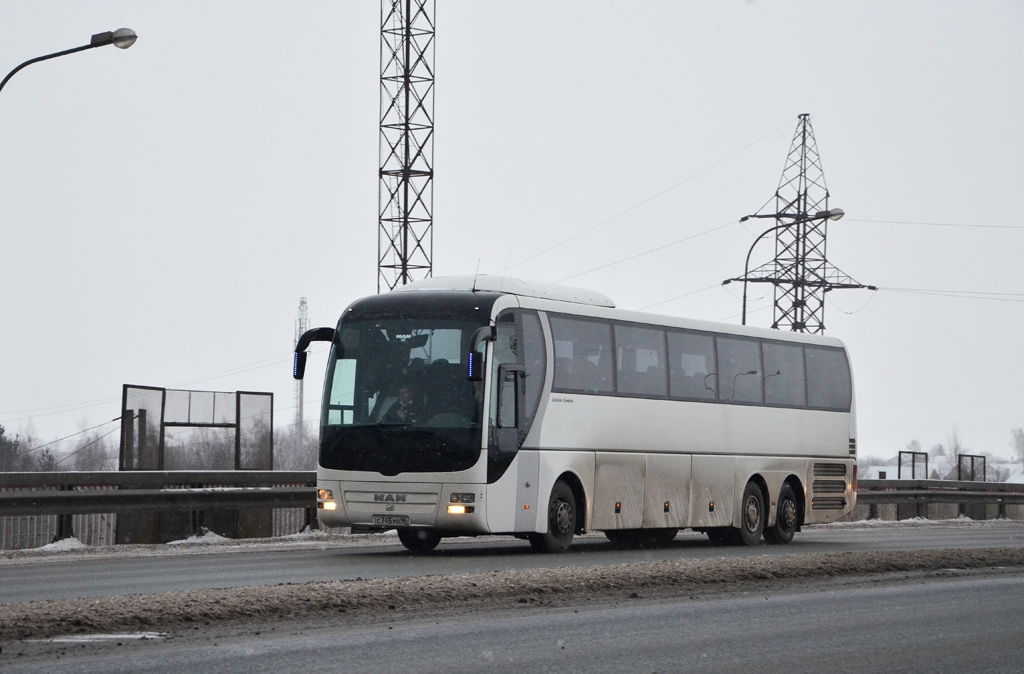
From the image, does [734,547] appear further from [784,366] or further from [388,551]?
[388,551]

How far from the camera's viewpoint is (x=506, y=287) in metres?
19.2

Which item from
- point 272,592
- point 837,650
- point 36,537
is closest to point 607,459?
point 36,537

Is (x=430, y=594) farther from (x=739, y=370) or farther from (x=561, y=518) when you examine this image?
(x=739, y=370)

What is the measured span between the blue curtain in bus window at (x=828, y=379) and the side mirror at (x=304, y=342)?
30.1 ft

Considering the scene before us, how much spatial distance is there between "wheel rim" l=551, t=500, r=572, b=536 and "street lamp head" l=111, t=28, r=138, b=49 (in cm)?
898

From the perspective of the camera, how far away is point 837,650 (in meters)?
9.18

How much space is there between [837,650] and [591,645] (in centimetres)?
155

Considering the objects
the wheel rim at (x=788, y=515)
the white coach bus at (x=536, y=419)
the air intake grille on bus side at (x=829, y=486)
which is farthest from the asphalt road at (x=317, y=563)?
the air intake grille on bus side at (x=829, y=486)

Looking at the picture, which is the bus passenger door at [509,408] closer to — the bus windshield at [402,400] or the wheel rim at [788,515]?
the bus windshield at [402,400]

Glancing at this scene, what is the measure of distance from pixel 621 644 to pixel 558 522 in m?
9.82

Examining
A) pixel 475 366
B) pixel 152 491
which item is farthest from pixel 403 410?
pixel 152 491

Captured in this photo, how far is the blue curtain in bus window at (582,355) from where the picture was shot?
19.3 meters

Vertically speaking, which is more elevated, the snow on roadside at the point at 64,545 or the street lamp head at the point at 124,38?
the street lamp head at the point at 124,38

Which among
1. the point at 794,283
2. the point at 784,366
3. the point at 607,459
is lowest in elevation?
the point at 607,459
